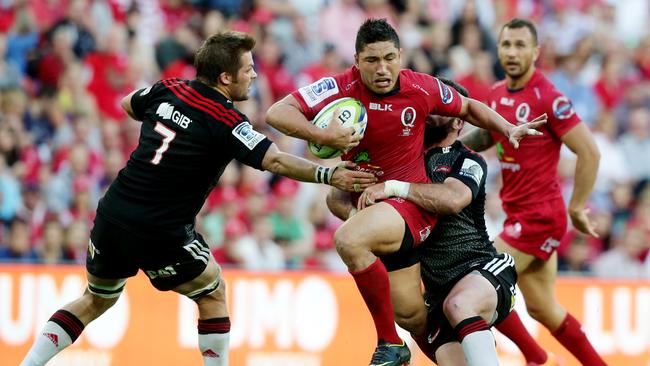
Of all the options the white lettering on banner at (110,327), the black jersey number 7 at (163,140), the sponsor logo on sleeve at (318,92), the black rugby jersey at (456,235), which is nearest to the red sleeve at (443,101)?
the black rugby jersey at (456,235)

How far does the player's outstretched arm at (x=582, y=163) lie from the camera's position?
8.80 m

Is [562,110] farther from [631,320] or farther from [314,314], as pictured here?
[631,320]

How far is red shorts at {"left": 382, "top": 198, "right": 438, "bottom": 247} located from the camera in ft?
24.2

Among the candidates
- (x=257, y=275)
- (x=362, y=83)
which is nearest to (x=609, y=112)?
(x=257, y=275)

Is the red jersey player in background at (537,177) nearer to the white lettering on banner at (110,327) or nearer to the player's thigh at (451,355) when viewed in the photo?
the player's thigh at (451,355)

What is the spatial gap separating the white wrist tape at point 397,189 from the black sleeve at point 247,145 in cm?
84

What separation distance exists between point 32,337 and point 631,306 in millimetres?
5761

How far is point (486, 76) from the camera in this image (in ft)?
51.2

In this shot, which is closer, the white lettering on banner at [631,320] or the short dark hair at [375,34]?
the short dark hair at [375,34]

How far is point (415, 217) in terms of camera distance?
741 cm

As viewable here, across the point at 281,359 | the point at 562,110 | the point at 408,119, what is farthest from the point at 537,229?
the point at 281,359

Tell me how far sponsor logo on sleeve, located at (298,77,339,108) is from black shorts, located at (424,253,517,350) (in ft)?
4.83

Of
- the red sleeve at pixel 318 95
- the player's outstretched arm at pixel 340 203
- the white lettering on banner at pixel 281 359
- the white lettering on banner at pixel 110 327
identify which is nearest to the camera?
the red sleeve at pixel 318 95

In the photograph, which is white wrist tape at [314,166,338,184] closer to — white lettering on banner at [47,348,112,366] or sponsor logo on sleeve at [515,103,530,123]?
sponsor logo on sleeve at [515,103,530,123]
